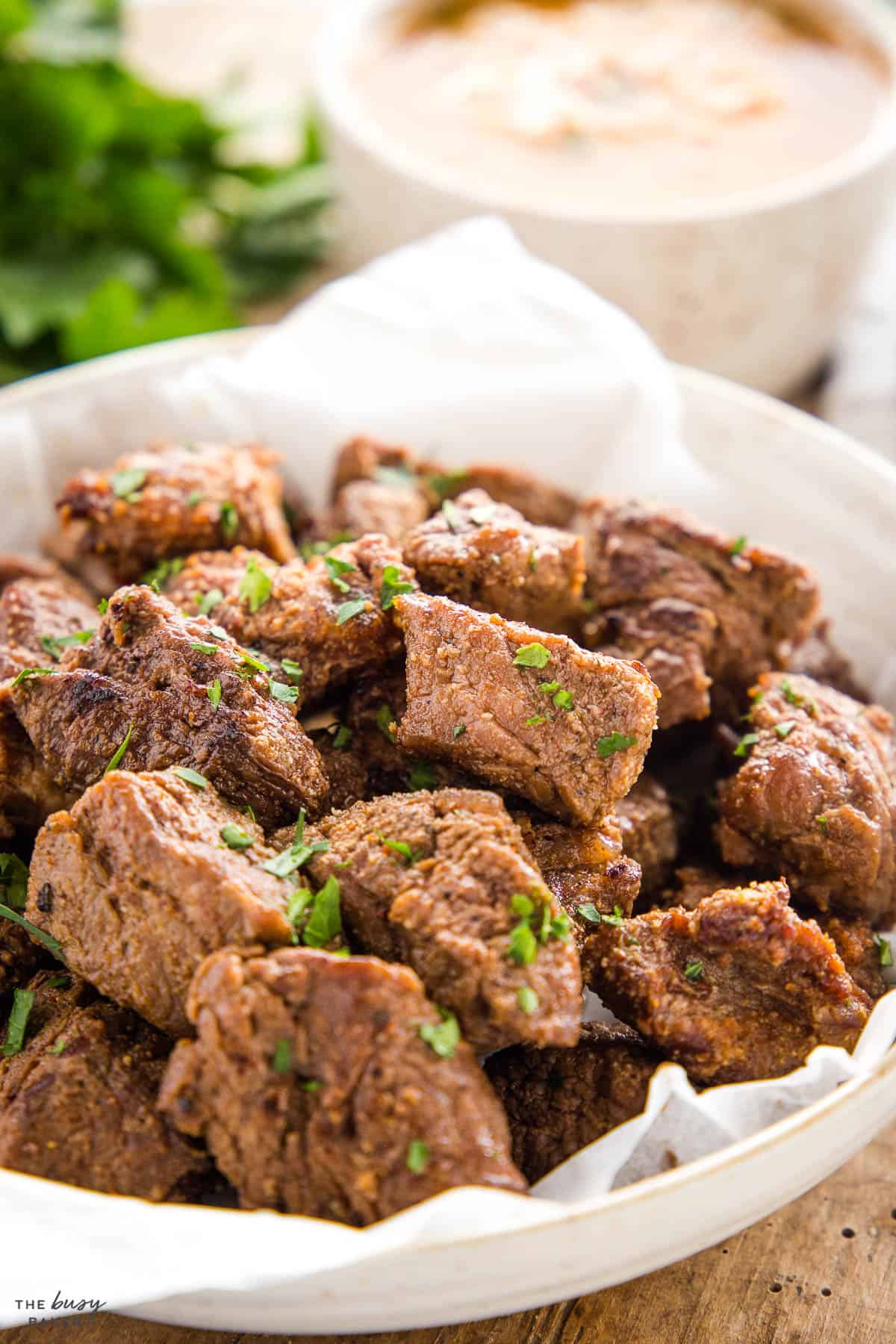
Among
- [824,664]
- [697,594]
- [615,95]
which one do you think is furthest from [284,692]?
[615,95]

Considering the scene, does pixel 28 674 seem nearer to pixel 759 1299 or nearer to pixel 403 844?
pixel 403 844

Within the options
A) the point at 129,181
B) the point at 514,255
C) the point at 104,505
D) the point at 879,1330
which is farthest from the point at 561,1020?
the point at 129,181

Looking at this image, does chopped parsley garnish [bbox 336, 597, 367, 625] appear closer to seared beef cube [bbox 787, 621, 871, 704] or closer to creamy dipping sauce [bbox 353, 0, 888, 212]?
seared beef cube [bbox 787, 621, 871, 704]

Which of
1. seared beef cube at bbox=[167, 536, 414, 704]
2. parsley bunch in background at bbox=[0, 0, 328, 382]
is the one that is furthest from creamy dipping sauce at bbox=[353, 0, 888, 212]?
seared beef cube at bbox=[167, 536, 414, 704]

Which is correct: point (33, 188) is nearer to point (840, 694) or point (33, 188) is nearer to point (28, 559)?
point (28, 559)

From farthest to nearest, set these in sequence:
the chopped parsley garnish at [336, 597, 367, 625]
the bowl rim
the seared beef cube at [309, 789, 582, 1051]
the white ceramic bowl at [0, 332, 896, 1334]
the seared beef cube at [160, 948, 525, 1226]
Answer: the bowl rim
the chopped parsley garnish at [336, 597, 367, 625]
the seared beef cube at [309, 789, 582, 1051]
the seared beef cube at [160, 948, 525, 1226]
the white ceramic bowl at [0, 332, 896, 1334]

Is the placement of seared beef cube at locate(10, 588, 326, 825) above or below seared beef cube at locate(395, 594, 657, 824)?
below
